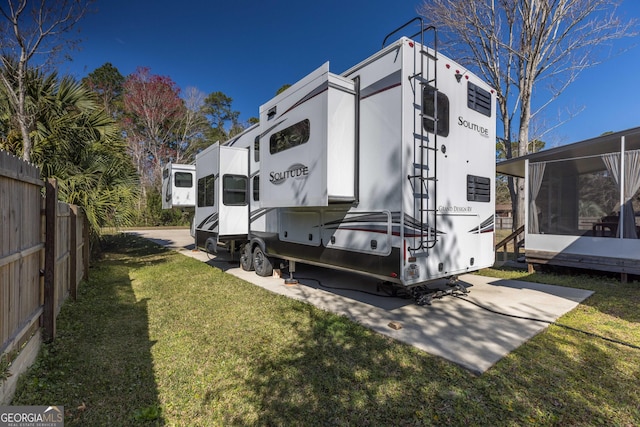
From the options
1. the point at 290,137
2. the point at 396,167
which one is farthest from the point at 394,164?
the point at 290,137

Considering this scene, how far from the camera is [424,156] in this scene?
4.09m

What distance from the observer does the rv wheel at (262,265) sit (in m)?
6.93

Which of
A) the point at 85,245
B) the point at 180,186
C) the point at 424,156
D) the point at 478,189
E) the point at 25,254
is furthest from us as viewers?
the point at 180,186

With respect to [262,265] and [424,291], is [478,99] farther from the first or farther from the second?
[262,265]

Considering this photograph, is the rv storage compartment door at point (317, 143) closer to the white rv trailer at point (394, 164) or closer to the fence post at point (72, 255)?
the white rv trailer at point (394, 164)

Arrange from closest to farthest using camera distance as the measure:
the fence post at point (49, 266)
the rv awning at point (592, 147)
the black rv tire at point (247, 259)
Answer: the fence post at point (49, 266), the rv awning at point (592, 147), the black rv tire at point (247, 259)

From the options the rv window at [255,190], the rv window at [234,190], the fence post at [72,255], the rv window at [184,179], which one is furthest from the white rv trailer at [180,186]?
the fence post at [72,255]

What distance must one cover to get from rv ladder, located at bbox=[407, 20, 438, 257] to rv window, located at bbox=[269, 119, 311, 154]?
5.03 feet

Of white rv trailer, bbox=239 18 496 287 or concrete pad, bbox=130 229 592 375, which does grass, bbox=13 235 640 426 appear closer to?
concrete pad, bbox=130 229 592 375

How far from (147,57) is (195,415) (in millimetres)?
23859

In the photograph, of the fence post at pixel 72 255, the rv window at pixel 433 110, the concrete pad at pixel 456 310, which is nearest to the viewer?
the concrete pad at pixel 456 310

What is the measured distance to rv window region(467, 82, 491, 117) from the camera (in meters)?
4.78

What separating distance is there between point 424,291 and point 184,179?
30.4 feet

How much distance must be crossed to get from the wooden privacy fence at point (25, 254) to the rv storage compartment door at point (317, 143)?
2.86 meters
